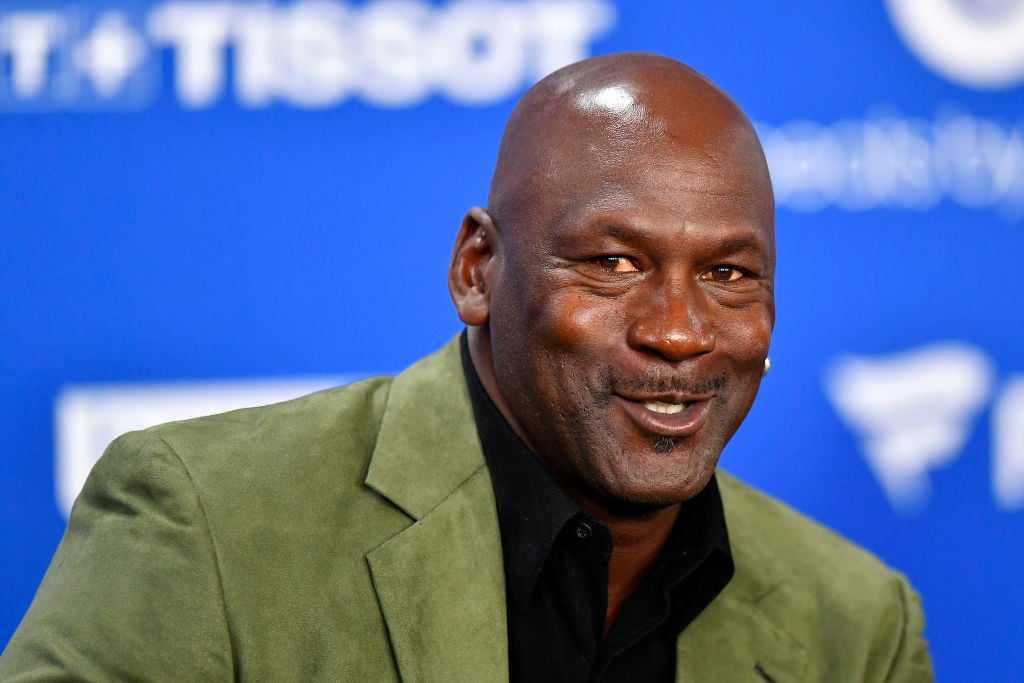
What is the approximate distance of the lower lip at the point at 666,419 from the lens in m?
1.82

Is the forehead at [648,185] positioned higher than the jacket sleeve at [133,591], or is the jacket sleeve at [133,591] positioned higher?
the forehead at [648,185]

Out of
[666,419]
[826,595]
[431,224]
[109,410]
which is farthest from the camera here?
[431,224]

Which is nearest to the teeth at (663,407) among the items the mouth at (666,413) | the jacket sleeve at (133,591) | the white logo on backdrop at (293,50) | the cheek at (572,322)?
the mouth at (666,413)

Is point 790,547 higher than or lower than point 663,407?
lower

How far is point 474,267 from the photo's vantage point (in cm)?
205

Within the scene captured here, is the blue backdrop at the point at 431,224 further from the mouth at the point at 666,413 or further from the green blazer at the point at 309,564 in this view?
the mouth at the point at 666,413

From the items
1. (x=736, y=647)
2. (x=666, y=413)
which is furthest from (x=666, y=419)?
(x=736, y=647)

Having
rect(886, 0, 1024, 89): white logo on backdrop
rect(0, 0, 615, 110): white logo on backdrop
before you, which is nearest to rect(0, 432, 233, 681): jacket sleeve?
rect(0, 0, 615, 110): white logo on backdrop

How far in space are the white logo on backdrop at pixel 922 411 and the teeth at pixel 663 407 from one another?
3.91ft

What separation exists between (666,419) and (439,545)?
37cm

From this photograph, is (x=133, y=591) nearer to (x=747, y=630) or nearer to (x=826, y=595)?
(x=747, y=630)

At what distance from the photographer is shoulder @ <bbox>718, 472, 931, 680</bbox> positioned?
2.16m

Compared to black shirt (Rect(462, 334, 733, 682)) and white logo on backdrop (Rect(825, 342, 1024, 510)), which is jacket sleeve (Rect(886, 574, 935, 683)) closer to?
black shirt (Rect(462, 334, 733, 682))

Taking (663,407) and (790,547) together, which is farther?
(790,547)
